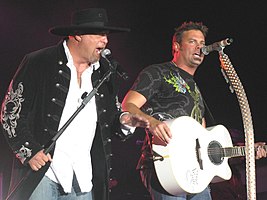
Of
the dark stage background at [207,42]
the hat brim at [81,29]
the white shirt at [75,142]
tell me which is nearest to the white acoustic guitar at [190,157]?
the white shirt at [75,142]

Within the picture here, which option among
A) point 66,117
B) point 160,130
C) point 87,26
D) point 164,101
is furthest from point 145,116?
point 87,26

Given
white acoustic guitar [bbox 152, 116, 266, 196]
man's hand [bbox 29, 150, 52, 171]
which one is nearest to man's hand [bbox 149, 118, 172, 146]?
white acoustic guitar [bbox 152, 116, 266, 196]

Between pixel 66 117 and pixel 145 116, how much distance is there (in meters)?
0.63

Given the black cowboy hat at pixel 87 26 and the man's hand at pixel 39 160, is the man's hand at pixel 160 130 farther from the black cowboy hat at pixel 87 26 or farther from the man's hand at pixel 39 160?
the man's hand at pixel 39 160

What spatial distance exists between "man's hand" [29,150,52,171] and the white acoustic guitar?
987 millimetres

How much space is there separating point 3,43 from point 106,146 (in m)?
3.39

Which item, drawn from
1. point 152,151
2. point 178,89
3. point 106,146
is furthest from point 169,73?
point 106,146

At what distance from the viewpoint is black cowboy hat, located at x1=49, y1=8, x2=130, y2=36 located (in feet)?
10.7

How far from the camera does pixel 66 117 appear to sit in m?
3.17

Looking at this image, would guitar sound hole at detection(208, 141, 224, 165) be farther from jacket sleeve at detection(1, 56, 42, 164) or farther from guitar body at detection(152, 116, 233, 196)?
jacket sleeve at detection(1, 56, 42, 164)

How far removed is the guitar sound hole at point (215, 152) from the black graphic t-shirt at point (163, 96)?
26 cm

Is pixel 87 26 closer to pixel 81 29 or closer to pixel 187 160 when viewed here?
pixel 81 29

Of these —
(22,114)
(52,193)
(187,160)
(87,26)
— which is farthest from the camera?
(187,160)

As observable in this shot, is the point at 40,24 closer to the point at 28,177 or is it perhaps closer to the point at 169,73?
the point at 169,73
